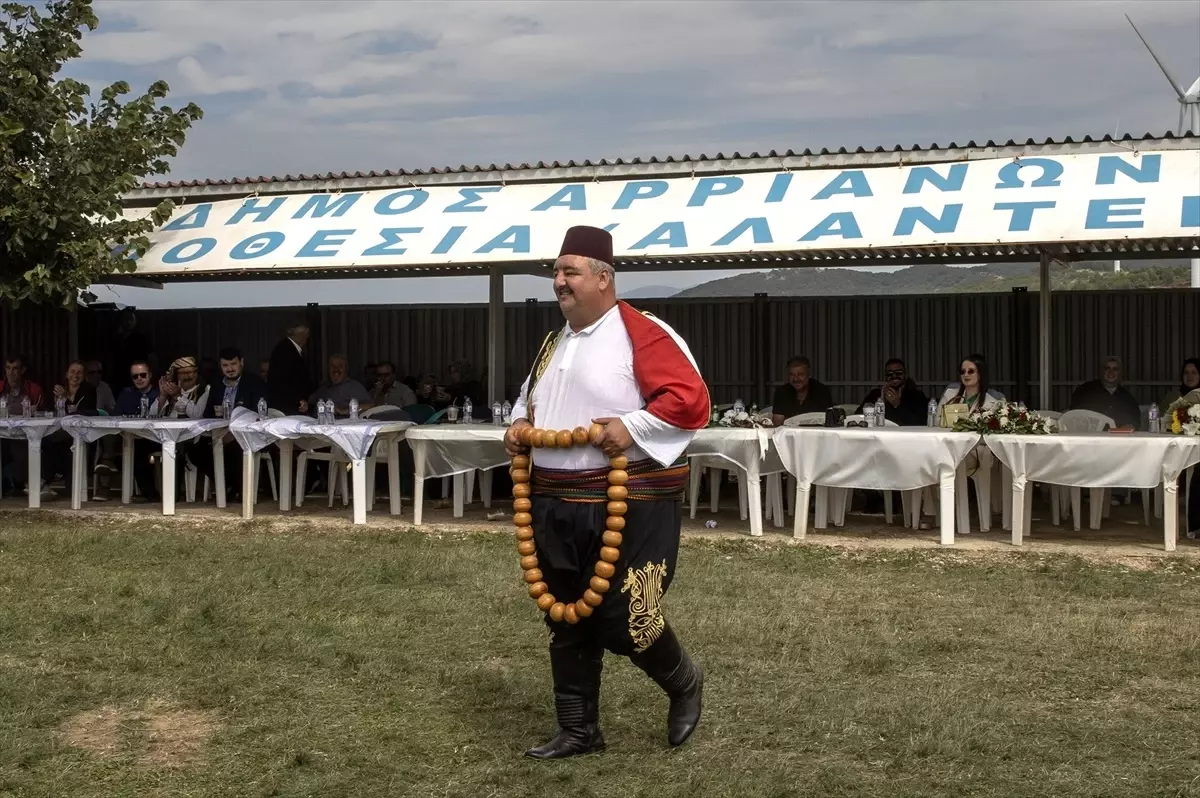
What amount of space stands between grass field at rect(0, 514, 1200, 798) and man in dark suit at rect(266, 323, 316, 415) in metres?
3.37

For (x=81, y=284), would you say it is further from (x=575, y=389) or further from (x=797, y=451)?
(x=575, y=389)

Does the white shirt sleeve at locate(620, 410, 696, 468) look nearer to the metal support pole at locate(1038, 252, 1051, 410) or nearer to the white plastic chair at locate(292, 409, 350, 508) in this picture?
the metal support pole at locate(1038, 252, 1051, 410)

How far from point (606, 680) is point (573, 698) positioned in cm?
109

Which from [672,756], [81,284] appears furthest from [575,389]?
[81,284]

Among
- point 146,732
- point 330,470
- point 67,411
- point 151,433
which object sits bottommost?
point 146,732

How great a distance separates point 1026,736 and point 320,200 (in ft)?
31.9

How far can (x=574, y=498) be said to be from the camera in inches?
194

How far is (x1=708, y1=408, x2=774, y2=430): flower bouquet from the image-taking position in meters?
10.7

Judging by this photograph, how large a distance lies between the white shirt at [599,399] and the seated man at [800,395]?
23.6ft

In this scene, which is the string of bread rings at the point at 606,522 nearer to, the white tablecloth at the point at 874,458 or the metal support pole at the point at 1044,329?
the white tablecloth at the point at 874,458

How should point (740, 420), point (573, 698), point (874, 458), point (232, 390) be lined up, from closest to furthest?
→ 1. point (573, 698)
2. point (874, 458)
3. point (740, 420)
4. point (232, 390)

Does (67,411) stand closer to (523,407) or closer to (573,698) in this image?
(523,407)

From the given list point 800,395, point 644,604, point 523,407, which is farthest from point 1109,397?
point 644,604

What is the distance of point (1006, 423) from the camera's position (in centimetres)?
995
